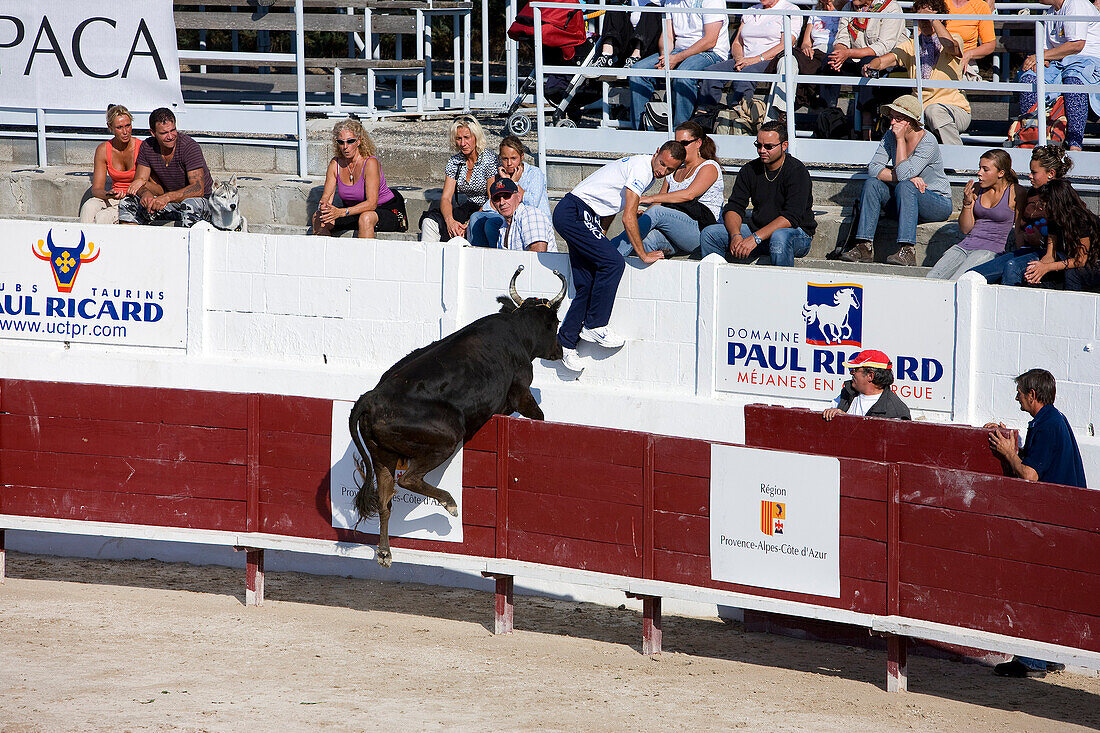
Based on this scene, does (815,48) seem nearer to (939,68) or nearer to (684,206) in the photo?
(939,68)

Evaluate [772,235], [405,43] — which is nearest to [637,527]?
[772,235]

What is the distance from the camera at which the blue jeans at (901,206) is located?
991 centimetres

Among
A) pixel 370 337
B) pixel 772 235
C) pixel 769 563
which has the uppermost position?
pixel 772 235

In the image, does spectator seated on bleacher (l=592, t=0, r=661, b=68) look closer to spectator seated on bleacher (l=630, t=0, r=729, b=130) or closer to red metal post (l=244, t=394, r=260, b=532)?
spectator seated on bleacher (l=630, t=0, r=729, b=130)

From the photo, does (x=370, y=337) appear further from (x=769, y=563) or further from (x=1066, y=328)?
(x=1066, y=328)

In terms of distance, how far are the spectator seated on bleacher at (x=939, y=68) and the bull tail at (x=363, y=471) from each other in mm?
5679

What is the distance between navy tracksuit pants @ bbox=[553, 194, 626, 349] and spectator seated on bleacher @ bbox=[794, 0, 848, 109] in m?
3.10

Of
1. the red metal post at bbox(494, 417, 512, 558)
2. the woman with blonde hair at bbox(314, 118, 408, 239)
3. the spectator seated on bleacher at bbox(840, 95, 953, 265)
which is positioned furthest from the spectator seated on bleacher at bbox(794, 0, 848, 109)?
the red metal post at bbox(494, 417, 512, 558)

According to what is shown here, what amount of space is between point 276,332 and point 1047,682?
6.14 meters

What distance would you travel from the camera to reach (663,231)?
33.3ft

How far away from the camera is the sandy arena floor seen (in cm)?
646

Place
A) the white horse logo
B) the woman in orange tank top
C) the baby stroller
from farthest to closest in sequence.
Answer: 1. the baby stroller
2. the woman in orange tank top
3. the white horse logo

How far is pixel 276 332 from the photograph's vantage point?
10.7 meters

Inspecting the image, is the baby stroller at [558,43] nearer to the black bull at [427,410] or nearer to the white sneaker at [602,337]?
the white sneaker at [602,337]
